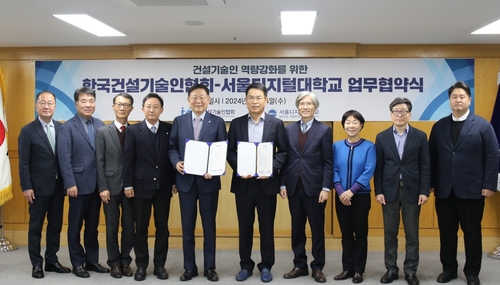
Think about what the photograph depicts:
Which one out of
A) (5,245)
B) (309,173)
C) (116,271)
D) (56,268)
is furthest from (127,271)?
(5,245)

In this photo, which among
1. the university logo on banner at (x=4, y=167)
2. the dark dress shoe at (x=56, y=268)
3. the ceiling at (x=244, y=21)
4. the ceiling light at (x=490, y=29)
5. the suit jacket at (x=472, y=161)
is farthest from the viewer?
the university logo on banner at (x=4, y=167)

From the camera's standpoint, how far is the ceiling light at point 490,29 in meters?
5.00

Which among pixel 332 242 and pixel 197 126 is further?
pixel 332 242

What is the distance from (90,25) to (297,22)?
2.15 meters

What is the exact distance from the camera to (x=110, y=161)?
4660 mm

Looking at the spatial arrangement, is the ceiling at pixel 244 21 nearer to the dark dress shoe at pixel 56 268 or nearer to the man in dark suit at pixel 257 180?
the man in dark suit at pixel 257 180

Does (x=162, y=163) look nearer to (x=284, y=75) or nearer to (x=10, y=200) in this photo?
(x=284, y=75)

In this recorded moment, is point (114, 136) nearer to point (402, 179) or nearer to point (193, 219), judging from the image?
point (193, 219)

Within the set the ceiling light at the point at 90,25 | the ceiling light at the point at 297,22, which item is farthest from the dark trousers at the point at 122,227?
the ceiling light at the point at 297,22

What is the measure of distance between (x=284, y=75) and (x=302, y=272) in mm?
2599

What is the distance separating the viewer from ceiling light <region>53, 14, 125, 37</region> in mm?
4699

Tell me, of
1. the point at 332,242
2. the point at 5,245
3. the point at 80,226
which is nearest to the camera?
the point at 80,226

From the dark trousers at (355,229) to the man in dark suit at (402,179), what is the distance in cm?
21

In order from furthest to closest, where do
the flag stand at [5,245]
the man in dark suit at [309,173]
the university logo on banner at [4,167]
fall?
the flag stand at [5,245], the university logo on banner at [4,167], the man in dark suit at [309,173]
